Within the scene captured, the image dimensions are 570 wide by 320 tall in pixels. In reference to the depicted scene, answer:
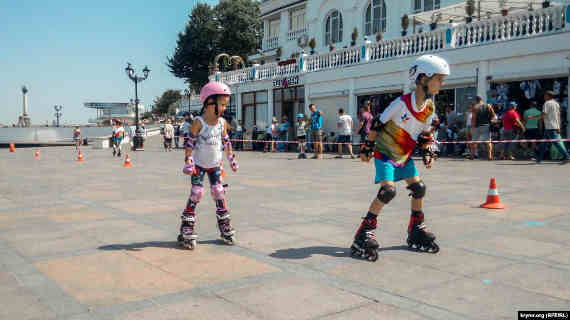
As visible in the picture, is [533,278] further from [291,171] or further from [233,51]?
[233,51]

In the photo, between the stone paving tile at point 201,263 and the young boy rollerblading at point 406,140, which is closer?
the stone paving tile at point 201,263

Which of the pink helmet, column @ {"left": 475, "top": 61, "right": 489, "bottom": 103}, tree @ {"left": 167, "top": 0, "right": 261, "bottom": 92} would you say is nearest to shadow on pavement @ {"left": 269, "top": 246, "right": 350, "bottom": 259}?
the pink helmet

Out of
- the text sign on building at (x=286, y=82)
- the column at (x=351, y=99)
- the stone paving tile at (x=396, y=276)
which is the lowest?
the stone paving tile at (x=396, y=276)

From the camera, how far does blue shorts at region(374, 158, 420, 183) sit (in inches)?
187

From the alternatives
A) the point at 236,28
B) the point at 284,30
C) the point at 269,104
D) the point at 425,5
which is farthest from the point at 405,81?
the point at 236,28

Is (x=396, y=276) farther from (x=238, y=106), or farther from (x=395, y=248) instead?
(x=238, y=106)

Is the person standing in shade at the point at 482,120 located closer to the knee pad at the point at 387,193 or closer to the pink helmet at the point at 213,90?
the knee pad at the point at 387,193

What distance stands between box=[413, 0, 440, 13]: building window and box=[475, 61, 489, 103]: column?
8182mm

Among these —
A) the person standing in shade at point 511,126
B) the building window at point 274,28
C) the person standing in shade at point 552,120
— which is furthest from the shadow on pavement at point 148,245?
the building window at point 274,28

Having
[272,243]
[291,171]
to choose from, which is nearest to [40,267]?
[272,243]

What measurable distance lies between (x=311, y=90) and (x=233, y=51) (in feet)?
94.9

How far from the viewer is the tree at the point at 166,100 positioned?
113181 millimetres

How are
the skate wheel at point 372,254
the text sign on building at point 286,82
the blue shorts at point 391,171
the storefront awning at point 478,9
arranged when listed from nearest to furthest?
the skate wheel at point 372,254 → the blue shorts at point 391,171 → the storefront awning at point 478,9 → the text sign on building at point 286,82

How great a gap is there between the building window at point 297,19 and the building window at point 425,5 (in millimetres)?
10862
